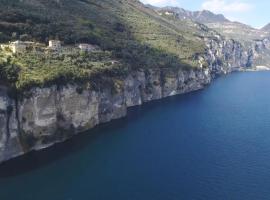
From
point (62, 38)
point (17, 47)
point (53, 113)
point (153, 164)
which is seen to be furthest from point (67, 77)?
point (62, 38)

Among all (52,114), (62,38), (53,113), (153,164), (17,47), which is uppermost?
(62,38)

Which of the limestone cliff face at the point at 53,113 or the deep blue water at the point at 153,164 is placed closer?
the deep blue water at the point at 153,164

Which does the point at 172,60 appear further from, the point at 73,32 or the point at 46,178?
the point at 46,178

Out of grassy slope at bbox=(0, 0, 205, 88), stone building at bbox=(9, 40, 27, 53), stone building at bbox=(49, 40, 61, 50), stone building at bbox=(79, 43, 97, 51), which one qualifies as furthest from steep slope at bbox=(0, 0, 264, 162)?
stone building at bbox=(79, 43, 97, 51)

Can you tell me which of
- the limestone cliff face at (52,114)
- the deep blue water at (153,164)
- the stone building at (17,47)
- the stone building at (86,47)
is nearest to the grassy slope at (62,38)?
the stone building at (17,47)

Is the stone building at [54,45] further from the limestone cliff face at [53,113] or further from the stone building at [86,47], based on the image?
the limestone cliff face at [53,113]

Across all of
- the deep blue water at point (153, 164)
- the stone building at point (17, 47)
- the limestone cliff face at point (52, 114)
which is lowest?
the deep blue water at point (153, 164)

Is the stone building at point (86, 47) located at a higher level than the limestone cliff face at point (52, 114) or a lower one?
higher

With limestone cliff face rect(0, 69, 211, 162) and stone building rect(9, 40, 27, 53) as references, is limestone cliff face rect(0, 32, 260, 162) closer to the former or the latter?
limestone cliff face rect(0, 69, 211, 162)

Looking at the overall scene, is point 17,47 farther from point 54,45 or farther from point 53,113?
point 53,113
